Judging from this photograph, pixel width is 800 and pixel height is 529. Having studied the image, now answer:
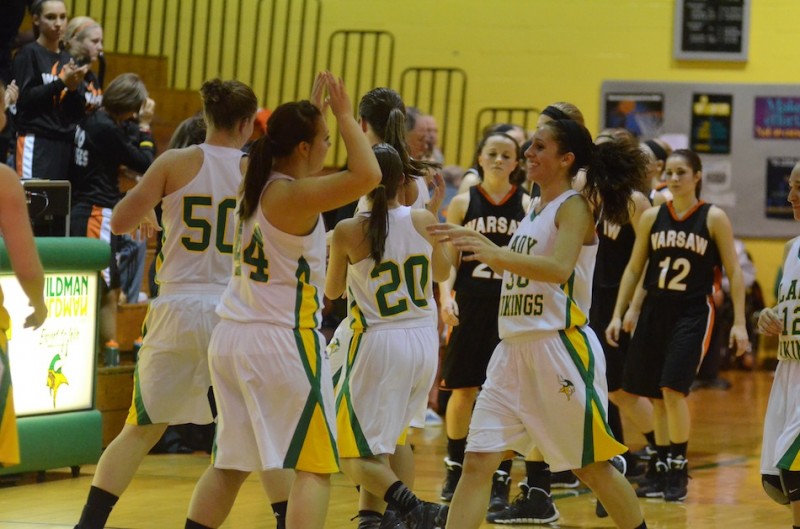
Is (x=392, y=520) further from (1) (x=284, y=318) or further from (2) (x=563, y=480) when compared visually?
(2) (x=563, y=480)

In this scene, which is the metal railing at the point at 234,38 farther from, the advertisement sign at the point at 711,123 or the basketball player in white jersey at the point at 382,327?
the basketball player in white jersey at the point at 382,327

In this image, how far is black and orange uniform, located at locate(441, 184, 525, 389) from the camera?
22.5ft

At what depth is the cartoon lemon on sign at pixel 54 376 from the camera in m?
6.88

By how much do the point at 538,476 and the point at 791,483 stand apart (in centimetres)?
162

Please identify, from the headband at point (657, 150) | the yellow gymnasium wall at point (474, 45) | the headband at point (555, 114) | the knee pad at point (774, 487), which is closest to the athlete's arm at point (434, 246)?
the headband at point (555, 114)

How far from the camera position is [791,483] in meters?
4.87

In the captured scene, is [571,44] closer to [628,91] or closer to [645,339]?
[628,91]

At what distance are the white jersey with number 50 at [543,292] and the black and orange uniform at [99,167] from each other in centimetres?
397

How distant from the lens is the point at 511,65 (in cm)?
1346

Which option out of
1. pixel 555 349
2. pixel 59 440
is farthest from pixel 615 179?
pixel 59 440

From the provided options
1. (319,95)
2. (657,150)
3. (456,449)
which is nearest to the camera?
(319,95)

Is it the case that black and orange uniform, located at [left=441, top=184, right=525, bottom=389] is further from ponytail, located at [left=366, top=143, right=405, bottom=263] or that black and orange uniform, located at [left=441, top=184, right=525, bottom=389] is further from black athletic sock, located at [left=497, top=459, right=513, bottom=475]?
ponytail, located at [left=366, top=143, right=405, bottom=263]

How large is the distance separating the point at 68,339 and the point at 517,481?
252cm

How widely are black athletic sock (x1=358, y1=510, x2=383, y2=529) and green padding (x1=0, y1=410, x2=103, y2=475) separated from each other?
2138 mm
